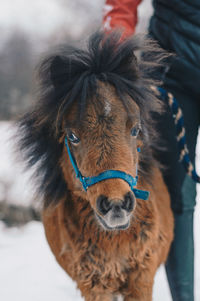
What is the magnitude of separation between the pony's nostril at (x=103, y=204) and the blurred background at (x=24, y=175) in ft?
2.27

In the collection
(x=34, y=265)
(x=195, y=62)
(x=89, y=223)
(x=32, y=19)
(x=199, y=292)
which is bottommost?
(x=34, y=265)

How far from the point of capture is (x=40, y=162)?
177 cm

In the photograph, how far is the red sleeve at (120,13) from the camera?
6.22 feet

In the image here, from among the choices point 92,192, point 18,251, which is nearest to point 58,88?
point 92,192

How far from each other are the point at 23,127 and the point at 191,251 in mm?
1226

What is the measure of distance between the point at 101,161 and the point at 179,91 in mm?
841

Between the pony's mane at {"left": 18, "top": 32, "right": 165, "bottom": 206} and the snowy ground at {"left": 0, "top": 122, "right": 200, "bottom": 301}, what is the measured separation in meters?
0.33

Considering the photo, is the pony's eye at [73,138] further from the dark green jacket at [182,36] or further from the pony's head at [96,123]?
the dark green jacket at [182,36]

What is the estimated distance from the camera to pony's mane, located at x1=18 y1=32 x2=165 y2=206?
1.44 m

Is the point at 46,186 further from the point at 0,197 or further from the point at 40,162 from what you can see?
the point at 0,197

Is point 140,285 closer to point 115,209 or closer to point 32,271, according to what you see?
point 115,209

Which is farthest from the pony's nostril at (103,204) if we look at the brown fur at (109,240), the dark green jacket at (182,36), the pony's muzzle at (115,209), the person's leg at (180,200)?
the dark green jacket at (182,36)

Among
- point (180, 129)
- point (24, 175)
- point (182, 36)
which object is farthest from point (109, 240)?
point (182, 36)

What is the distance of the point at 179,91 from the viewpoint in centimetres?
194
